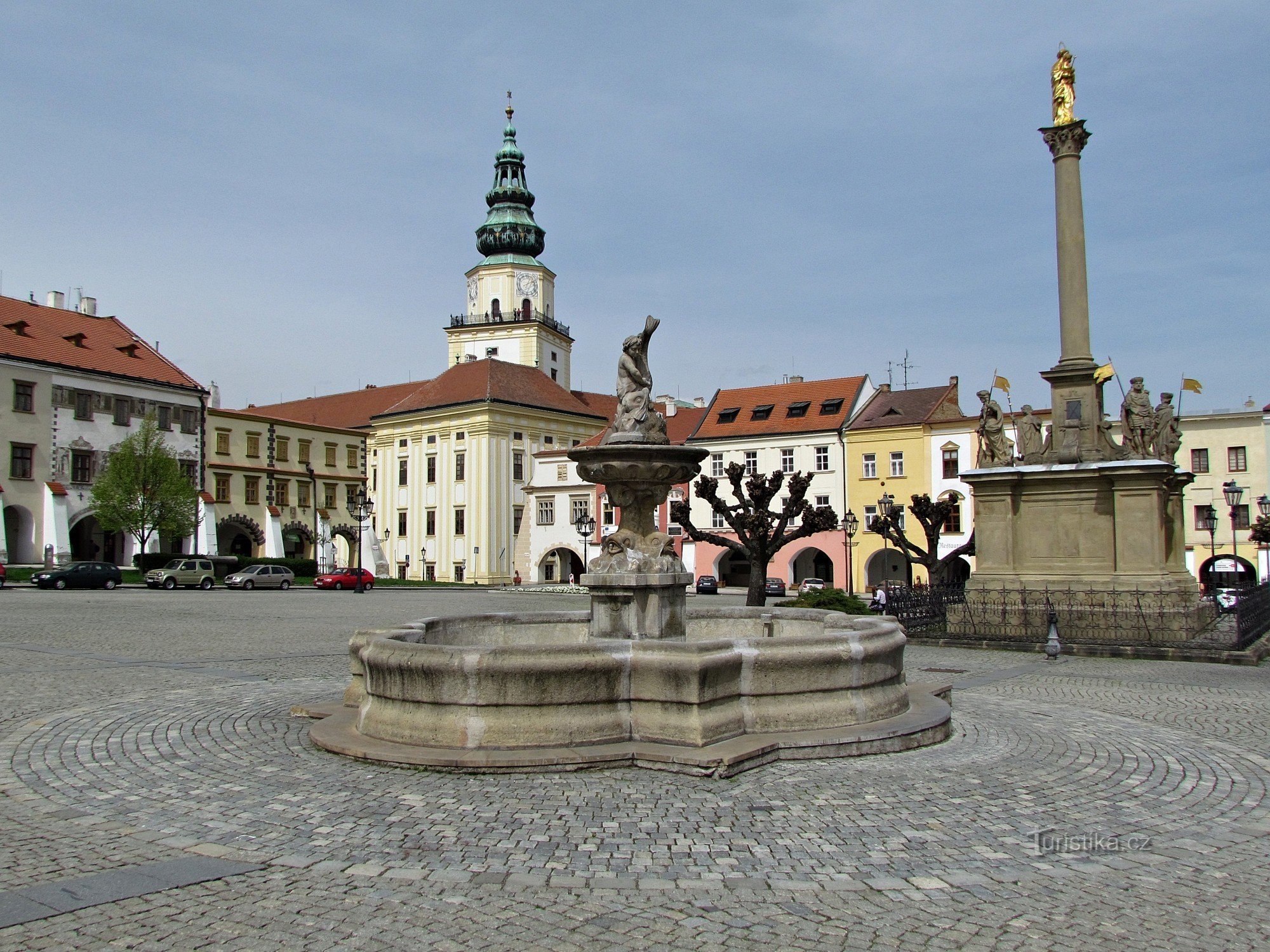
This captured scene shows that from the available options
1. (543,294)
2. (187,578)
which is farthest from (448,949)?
(543,294)

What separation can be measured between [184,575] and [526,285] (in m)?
47.6

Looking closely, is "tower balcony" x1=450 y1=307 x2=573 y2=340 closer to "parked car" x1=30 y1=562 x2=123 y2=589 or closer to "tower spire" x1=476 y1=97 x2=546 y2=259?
"tower spire" x1=476 y1=97 x2=546 y2=259

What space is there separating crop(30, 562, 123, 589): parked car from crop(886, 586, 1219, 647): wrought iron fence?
110 ft

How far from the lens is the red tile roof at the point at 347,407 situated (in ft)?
282

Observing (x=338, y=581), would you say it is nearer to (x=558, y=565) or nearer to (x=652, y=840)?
(x=558, y=565)

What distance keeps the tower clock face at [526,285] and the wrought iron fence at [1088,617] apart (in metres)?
68.4

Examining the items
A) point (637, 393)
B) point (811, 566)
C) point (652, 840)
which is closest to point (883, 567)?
point (811, 566)

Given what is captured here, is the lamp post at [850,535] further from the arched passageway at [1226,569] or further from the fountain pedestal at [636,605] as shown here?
the fountain pedestal at [636,605]

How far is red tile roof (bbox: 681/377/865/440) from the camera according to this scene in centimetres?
5412

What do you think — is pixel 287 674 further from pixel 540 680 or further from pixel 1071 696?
pixel 1071 696

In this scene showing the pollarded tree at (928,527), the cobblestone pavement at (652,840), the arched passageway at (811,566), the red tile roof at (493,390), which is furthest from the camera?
the red tile roof at (493,390)

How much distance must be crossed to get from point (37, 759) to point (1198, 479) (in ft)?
181

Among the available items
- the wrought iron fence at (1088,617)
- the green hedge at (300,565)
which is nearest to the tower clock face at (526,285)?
the green hedge at (300,565)

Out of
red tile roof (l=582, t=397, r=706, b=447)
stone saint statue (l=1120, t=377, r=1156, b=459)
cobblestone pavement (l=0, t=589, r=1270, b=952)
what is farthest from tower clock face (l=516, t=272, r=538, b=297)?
cobblestone pavement (l=0, t=589, r=1270, b=952)
